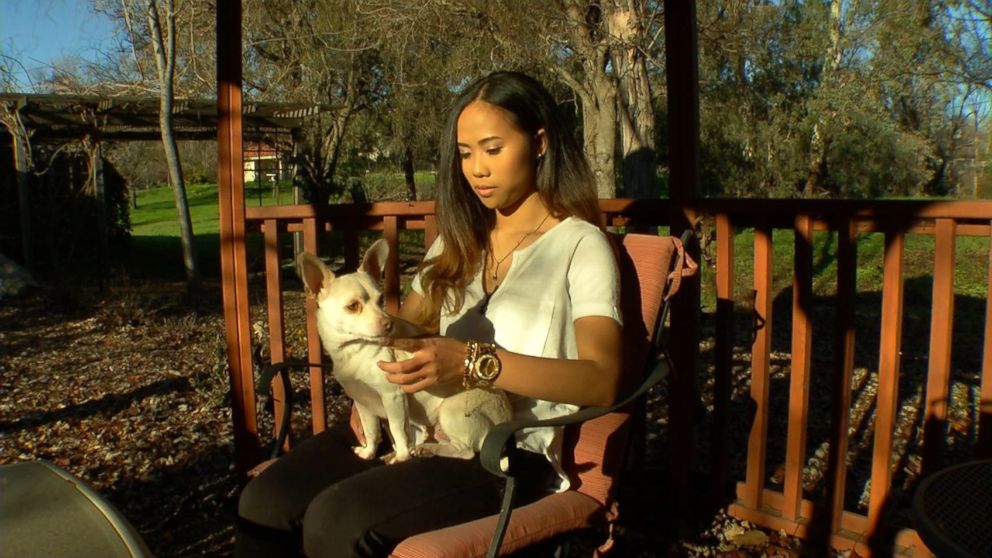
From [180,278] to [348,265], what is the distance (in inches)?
419

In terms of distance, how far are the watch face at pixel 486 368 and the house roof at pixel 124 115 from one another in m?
9.53

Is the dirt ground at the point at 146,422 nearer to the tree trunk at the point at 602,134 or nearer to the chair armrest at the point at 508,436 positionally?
the chair armrest at the point at 508,436

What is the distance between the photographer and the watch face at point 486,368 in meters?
2.10

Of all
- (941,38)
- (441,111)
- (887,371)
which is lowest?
(887,371)

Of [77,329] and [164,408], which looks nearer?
[164,408]

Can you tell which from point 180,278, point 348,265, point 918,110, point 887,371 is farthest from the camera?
point 918,110

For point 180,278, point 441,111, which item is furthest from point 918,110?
point 180,278

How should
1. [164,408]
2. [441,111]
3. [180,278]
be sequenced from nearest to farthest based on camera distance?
[164,408] → [180,278] → [441,111]

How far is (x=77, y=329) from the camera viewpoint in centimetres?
847

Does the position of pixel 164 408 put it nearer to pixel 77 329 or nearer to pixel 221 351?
pixel 221 351

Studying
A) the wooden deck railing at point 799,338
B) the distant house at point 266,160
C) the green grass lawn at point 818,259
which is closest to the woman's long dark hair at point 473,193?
the wooden deck railing at point 799,338

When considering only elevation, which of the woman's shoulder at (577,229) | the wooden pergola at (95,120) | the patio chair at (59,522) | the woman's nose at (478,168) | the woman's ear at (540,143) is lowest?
the patio chair at (59,522)

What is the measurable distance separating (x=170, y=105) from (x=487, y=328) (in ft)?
27.6

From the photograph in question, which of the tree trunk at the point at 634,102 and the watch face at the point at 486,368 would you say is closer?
the watch face at the point at 486,368
